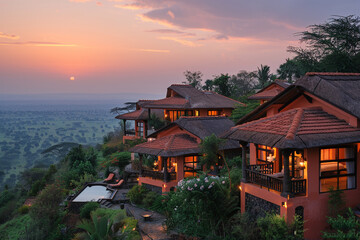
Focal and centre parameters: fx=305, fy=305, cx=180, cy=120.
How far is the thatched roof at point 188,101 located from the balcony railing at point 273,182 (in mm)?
18405

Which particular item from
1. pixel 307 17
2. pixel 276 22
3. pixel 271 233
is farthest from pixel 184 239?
pixel 307 17

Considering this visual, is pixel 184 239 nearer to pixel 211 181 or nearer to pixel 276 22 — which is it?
pixel 211 181

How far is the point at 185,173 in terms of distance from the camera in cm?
2205

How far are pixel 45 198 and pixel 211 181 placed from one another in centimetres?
1307

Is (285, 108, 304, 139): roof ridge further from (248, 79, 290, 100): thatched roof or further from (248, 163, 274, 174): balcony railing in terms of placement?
(248, 79, 290, 100): thatched roof

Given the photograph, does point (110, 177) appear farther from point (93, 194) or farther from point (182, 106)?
point (182, 106)

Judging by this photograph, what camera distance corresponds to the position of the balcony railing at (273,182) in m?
12.0

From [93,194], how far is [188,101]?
14007 mm

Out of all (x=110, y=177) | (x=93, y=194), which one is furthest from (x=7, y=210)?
(x=93, y=194)

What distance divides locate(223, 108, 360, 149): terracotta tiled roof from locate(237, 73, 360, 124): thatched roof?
785mm

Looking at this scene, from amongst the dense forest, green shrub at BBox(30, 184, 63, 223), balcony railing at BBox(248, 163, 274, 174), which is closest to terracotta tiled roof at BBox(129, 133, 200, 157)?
the dense forest

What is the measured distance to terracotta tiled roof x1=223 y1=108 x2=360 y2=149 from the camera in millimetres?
11188

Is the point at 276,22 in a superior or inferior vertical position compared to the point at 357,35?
superior

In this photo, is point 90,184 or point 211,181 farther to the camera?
point 90,184
